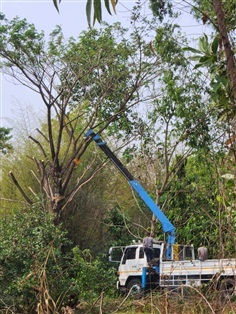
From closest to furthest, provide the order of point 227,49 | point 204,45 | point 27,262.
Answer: point 227,49 < point 204,45 < point 27,262

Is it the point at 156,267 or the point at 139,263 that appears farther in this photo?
the point at 139,263

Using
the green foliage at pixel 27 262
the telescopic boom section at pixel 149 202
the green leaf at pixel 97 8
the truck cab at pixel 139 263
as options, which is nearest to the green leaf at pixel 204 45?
the green leaf at pixel 97 8

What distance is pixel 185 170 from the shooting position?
21281 mm

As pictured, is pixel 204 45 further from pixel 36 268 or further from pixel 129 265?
pixel 129 265

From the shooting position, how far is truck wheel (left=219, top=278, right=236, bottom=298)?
770 centimetres

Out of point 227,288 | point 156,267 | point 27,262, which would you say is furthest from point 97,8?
point 156,267

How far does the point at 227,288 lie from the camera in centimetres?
836

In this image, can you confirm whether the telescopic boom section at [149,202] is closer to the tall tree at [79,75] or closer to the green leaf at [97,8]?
the tall tree at [79,75]

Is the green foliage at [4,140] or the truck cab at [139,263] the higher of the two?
the green foliage at [4,140]

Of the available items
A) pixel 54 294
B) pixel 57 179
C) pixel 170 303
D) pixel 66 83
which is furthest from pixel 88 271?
pixel 66 83

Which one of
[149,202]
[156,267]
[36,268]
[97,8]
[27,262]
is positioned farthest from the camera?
[149,202]

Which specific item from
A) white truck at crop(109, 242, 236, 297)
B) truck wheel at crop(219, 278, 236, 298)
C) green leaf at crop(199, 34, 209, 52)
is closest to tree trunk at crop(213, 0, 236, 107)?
green leaf at crop(199, 34, 209, 52)

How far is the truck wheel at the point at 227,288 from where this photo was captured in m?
7.70

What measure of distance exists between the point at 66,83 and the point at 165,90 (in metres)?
3.28
